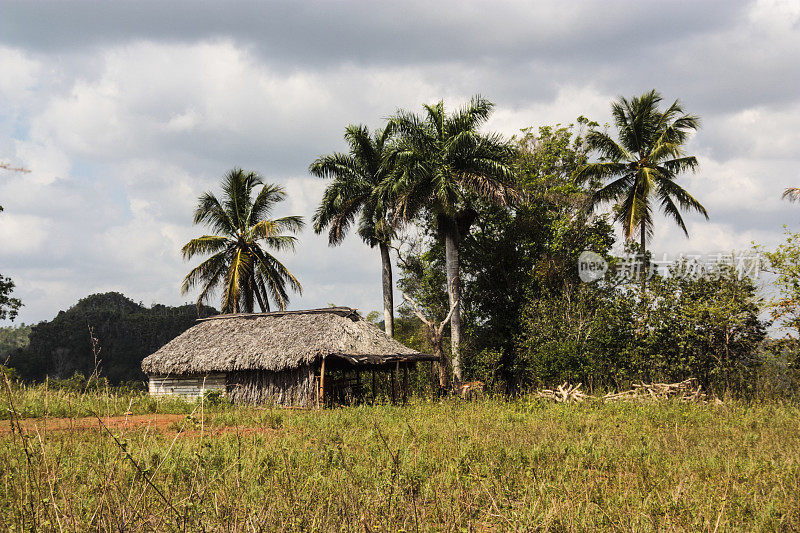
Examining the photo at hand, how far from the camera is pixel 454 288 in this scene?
933 inches

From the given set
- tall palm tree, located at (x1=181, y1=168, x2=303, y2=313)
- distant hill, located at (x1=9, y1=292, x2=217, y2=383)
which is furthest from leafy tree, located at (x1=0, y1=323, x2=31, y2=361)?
tall palm tree, located at (x1=181, y1=168, x2=303, y2=313)

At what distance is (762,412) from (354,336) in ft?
41.8

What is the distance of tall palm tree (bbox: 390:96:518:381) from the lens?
22859 millimetres

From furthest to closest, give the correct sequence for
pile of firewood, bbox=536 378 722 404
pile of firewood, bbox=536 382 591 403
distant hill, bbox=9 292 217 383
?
distant hill, bbox=9 292 217 383 < pile of firewood, bbox=536 382 591 403 < pile of firewood, bbox=536 378 722 404

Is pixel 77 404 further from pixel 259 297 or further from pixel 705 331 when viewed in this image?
pixel 705 331

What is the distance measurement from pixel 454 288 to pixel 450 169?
16.5ft

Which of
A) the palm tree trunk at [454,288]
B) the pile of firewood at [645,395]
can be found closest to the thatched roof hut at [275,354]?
the palm tree trunk at [454,288]

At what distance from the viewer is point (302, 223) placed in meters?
27.3

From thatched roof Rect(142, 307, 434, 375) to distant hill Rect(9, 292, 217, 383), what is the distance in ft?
86.6

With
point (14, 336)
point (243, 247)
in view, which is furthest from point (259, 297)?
point (14, 336)

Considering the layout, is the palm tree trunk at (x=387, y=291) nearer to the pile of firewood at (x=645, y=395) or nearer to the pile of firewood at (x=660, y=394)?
the pile of firewood at (x=645, y=395)

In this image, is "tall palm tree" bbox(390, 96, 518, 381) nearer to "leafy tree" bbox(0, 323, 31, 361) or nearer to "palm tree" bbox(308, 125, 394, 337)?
"palm tree" bbox(308, 125, 394, 337)

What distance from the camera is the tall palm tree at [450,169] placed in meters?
22.9

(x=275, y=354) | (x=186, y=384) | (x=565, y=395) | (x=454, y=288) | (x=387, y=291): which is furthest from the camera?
(x=387, y=291)
